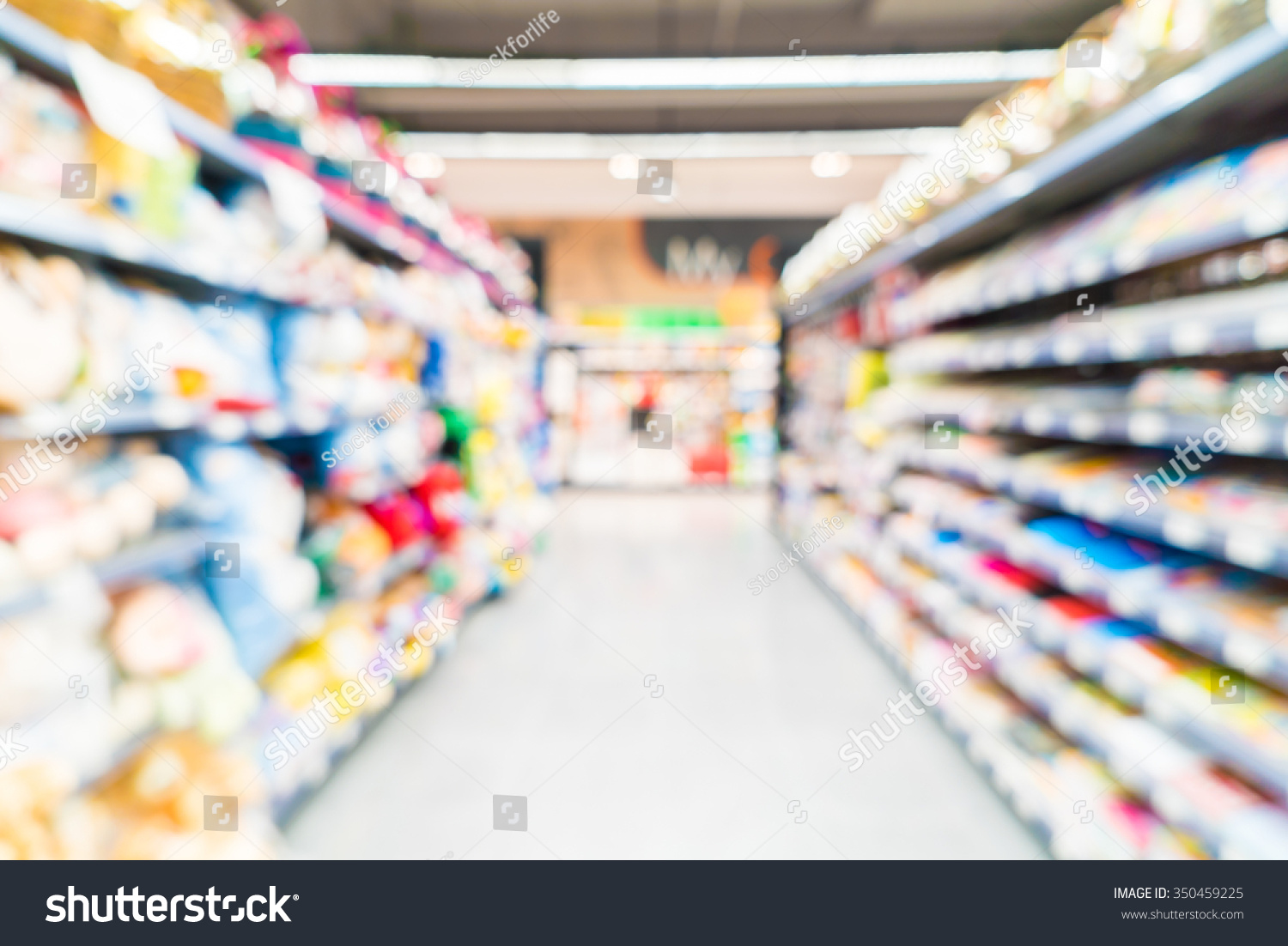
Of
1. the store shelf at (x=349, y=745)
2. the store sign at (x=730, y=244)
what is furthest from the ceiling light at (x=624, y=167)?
the store shelf at (x=349, y=745)

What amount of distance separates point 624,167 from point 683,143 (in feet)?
2.38

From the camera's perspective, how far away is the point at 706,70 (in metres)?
4.88

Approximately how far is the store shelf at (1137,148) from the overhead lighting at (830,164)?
4.41 metres

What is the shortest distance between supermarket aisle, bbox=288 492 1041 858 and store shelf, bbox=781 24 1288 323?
5.43ft

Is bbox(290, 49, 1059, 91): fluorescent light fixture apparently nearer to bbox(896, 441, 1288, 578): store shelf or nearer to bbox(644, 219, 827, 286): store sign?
bbox(896, 441, 1288, 578): store shelf

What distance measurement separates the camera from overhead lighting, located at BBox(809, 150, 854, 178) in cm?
691

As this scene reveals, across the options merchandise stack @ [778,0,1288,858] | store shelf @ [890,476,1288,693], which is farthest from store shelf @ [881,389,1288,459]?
store shelf @ [890,476,1288,693]

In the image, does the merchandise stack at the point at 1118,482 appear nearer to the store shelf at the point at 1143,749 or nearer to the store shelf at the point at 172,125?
the store shelf at the point at 1143,749

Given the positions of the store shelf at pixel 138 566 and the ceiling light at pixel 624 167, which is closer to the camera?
the store shelf at pixel 138 566

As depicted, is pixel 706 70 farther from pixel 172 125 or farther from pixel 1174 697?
pixel 1174 697

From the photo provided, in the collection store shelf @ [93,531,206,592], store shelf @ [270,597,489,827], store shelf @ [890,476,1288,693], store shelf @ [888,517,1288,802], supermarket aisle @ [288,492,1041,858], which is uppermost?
store shelf @ [93,531,206,592]

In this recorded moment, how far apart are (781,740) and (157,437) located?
7.20 feet

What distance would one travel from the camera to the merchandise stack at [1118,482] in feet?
4.68
